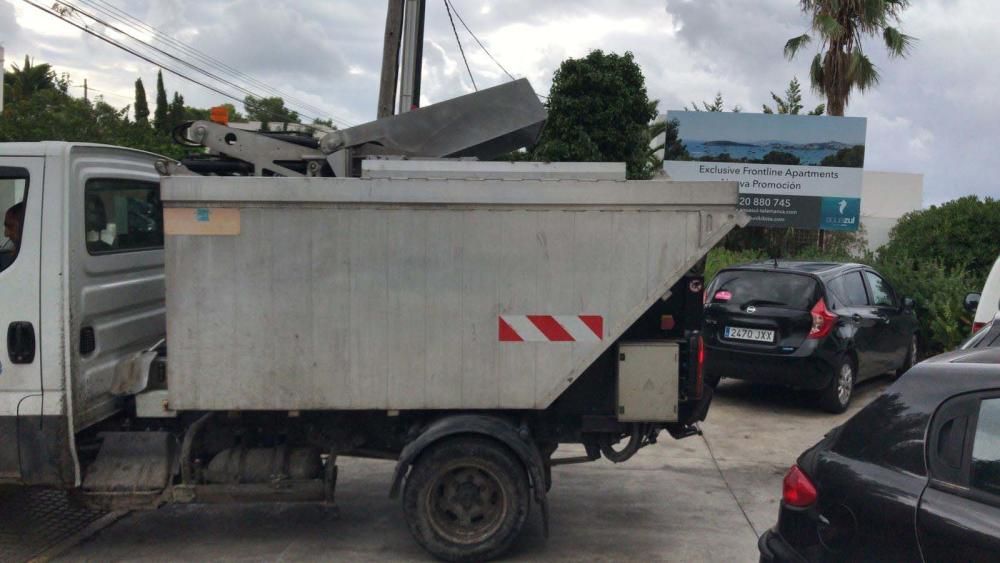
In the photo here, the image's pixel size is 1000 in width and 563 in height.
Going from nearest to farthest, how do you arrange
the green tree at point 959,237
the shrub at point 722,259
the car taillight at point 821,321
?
1. the car taillight at point 821,321
2. the green tree at point 959,237
3. the shrub at point 722,259

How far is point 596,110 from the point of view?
19.9m

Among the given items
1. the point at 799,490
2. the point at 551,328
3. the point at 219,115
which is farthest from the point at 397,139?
the point at 799,490

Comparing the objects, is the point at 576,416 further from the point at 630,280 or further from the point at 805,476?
the point at 805,476

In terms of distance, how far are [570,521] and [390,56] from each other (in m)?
9.00

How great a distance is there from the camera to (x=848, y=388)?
9500 millimetres

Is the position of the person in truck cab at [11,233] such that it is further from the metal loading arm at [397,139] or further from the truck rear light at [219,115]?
the truck rear light at [219,115]

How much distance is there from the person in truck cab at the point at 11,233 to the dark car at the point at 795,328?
6.23 metres

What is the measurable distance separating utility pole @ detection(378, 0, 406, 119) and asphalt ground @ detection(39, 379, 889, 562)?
712cm

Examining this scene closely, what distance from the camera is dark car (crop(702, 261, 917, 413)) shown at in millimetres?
9039

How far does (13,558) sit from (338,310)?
101 inches

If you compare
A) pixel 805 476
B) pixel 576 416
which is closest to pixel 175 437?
pixel 576 416

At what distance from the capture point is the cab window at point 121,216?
17.2 feet

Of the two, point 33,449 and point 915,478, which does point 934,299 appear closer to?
point 915,478

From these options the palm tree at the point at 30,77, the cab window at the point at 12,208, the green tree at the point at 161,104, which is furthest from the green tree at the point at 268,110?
the cab window at the point at 12,208
